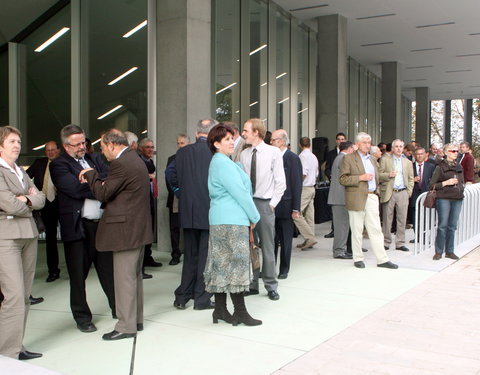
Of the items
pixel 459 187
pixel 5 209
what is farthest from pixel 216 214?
pixel 459 187

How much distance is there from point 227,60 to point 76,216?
815cm

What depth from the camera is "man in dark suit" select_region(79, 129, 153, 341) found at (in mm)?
4703

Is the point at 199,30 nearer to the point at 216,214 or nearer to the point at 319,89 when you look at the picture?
the point at 216,214

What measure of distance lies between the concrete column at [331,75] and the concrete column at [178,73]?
7.03 meters

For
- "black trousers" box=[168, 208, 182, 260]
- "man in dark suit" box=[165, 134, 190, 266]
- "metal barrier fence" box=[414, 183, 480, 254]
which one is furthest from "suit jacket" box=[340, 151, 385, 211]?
"black trousers" box=[168, 208, 182, 260]

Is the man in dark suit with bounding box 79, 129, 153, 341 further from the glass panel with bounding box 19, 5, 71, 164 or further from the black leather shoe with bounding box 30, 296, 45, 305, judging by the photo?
the glass panel with bounding box 19, 5, 71, 164

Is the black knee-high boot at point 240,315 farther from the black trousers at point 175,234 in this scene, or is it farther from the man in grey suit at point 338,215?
the man in grey suit at point 338,215

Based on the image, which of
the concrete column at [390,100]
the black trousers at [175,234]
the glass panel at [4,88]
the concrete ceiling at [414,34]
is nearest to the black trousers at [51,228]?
the black trousers at [175,234]

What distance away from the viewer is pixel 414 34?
59.9ft

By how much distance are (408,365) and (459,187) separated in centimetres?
491

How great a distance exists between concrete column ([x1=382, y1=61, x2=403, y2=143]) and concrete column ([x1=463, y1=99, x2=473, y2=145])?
13.9 meters

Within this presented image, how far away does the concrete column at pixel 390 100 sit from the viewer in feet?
75.3

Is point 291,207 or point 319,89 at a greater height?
point 319,89

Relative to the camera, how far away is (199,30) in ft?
30.7
